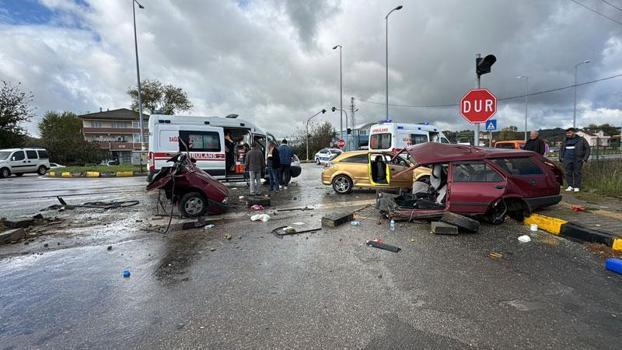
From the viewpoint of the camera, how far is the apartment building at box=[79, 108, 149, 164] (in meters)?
69.7

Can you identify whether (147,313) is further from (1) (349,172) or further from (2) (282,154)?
(2) (282,154)

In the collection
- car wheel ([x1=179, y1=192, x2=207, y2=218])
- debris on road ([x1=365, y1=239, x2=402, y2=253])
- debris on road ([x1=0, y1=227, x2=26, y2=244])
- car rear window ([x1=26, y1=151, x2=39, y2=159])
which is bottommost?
debris on road ([x1=365, y1=239, x2=402, y2=253])

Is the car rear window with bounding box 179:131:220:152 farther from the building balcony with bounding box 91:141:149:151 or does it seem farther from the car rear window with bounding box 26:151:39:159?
the building balcony with bounding box 91:141:149:151

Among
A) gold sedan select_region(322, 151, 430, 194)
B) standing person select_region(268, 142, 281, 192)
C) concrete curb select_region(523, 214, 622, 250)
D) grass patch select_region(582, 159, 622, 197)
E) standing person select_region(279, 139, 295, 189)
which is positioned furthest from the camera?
standing person select_region(279, 139, 295, 189)

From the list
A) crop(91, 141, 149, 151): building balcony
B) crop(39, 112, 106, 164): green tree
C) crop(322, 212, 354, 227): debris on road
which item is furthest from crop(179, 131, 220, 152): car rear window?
crop(91, 141, 149, 151): building balcony

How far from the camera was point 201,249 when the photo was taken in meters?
5.27

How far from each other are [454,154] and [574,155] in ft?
19.1

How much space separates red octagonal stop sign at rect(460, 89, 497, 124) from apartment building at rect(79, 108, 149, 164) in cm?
7264

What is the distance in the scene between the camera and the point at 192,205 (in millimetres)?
7660

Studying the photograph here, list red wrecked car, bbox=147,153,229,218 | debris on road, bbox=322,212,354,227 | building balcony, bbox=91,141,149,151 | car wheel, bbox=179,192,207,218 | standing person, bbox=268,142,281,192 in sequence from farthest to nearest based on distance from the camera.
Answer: building balcony, bbox=91,141,149,151, standing person, bbox=268,142,281,192, car wheel, bbox=179,192,207,218, red wrecked car, bbox=147,153,229,218, debris on road, bbox=322,212,354,227

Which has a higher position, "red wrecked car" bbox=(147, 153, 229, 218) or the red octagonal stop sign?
the red octagonal stop sign

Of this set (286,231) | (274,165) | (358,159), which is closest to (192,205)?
(286,231)

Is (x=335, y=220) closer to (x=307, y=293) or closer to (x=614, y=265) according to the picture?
(x=307, y=293)

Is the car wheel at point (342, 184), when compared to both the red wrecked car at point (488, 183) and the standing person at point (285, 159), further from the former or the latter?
the red wrecked car at point (488, 183)
